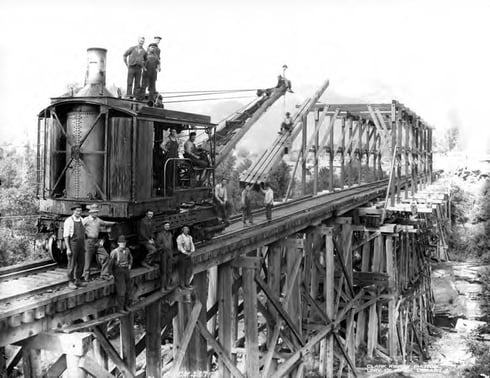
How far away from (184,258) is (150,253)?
26.2 inches

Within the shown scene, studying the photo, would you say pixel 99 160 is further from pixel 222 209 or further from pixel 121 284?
pixel 222 209

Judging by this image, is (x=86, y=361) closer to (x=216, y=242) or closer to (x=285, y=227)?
(x=216, y=242)

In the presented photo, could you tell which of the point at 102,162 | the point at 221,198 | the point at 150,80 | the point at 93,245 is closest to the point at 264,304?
the point at 221,198

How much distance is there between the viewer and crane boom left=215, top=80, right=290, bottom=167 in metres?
15.2

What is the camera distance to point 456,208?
156 ft

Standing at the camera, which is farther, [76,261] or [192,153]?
[192,153]

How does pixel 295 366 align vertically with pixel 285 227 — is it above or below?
below

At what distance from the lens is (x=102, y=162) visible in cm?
932

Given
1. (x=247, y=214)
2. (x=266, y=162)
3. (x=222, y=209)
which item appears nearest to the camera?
(x=222, y=209)

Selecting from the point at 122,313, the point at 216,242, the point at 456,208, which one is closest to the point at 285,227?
the point at 216,242

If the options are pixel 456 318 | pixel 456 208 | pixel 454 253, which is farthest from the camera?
pixel 456 208

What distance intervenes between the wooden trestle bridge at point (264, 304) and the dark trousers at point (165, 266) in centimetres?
15

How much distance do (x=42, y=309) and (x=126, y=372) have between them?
1.89 meters

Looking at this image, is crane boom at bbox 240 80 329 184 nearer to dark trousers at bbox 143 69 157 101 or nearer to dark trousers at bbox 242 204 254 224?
dark trousers at bbox 242 204 254 224
